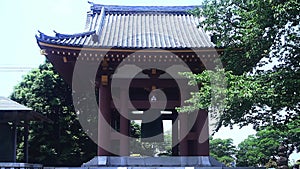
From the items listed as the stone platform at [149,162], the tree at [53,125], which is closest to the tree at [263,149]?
the tree at [53,125]

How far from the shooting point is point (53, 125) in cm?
2028

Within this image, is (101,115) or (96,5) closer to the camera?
(101,115)

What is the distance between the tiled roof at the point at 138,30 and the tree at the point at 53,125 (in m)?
6.62

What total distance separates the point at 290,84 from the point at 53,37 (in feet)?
22.3

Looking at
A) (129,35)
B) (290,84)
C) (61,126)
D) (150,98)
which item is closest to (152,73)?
(150,98)

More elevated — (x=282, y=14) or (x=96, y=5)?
(x=96, y=5)

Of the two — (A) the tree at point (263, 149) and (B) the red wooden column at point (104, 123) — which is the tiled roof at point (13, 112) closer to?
(B) the red wooden column at point (104, 123)

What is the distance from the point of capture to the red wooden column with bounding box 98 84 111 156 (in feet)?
37.2

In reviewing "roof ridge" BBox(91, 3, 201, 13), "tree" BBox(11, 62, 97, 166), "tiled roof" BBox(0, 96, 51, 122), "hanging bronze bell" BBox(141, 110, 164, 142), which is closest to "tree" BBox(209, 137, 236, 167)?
"tree" BBox(11, 62, 97, 166)

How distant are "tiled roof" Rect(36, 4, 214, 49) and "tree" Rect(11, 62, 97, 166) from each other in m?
6.62

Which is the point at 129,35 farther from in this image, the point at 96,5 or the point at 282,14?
the point at 282,14

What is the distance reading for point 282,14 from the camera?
26.6 ft

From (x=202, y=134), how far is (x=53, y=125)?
11008mm

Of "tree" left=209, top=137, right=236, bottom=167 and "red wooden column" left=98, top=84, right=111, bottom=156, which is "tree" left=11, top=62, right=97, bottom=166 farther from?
"tree" left=209, top=137, right=236, bottom=167
